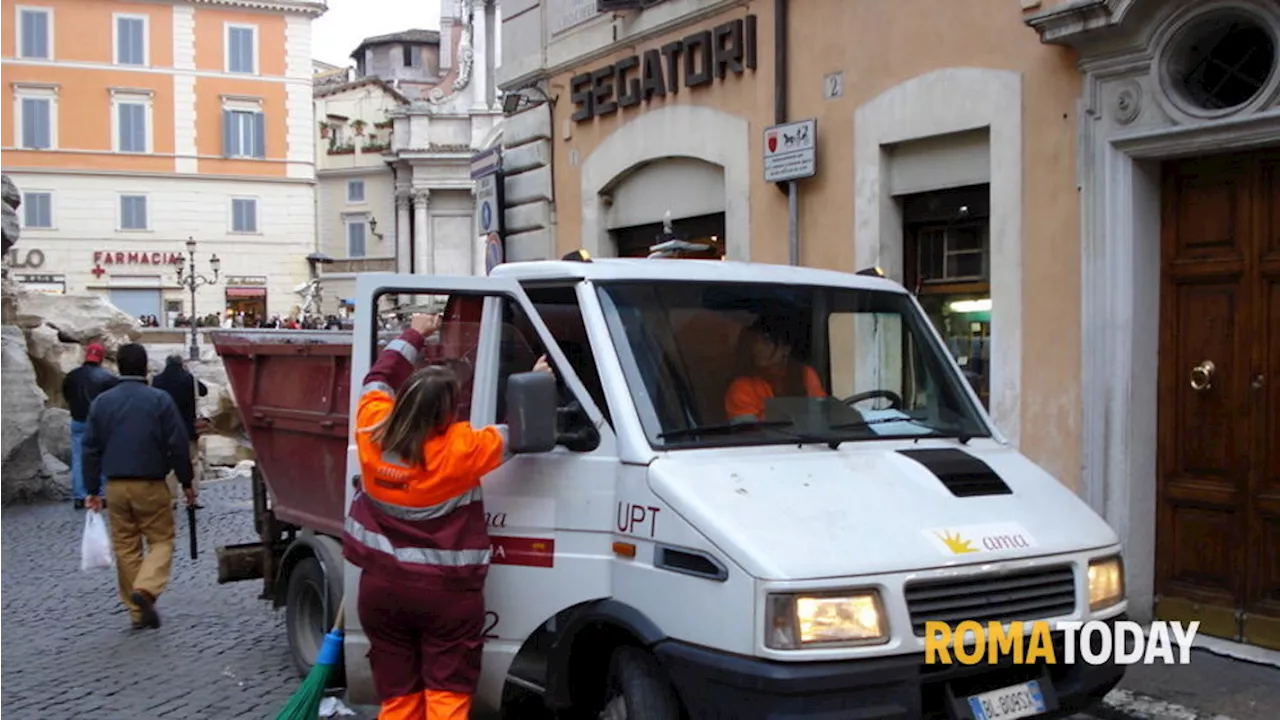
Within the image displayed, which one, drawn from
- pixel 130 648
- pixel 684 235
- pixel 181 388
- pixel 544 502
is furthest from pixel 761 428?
pixel 181 388

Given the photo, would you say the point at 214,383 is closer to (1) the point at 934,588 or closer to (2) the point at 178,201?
(1) the point at 934,588

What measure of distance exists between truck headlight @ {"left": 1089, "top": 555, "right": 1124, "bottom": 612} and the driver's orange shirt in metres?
1.20

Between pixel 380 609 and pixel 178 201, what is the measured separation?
50137 mm

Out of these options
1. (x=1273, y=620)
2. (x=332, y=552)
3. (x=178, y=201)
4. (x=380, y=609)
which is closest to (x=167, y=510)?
(x=332, y=552)

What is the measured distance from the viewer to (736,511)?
4.08m

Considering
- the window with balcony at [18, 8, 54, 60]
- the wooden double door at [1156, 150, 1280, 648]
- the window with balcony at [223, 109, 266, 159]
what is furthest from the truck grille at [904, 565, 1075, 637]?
the window with balcony at [18, 8, 54, 60]

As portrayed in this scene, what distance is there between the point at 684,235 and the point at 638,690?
26.0 ft

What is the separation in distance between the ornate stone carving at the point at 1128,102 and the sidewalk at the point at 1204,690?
299 cm

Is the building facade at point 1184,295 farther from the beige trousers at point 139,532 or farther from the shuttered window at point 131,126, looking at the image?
the shuttered window at point 131,126

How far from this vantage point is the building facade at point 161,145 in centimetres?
4912

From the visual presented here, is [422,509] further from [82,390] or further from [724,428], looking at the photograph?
[82,390]

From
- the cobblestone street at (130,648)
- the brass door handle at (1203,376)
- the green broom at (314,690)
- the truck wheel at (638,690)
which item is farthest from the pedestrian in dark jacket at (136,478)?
the brass door handle at (1203,376)

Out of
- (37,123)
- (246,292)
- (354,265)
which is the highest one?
(37,123)

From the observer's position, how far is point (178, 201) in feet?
167
